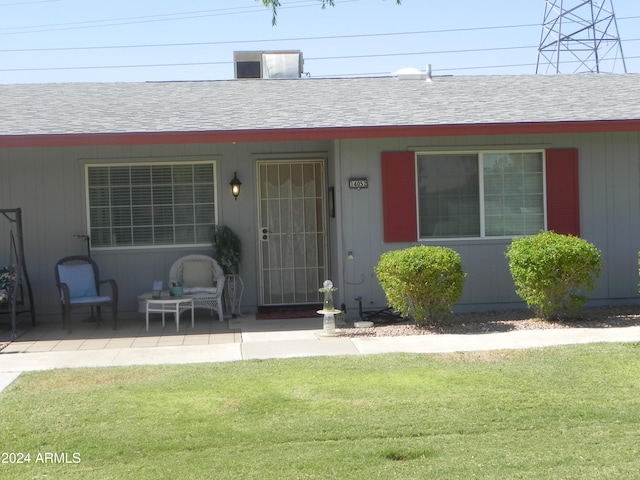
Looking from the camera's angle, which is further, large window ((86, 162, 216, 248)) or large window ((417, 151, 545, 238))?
large window ((86, 162, 216, 248))

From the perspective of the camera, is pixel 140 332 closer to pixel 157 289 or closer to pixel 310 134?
pixel 157 289

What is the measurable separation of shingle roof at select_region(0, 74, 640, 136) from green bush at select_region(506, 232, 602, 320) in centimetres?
176

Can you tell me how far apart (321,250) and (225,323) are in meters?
2.02

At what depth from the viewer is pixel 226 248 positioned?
11.7 m

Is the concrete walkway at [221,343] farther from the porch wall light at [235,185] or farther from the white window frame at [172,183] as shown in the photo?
the porch wall light at [235,185]

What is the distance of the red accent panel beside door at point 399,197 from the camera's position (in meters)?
11.1

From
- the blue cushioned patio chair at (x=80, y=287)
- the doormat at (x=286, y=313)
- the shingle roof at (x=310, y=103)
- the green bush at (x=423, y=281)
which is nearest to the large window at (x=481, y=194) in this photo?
the shingle roof at (x=310, y=103)

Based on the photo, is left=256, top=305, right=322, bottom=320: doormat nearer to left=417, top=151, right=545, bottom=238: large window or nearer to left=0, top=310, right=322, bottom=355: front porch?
left=0, top=310, right=322, bottom=355: front porch

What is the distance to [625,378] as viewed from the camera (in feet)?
23.2

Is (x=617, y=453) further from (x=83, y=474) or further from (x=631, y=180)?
(x=631, y=180)

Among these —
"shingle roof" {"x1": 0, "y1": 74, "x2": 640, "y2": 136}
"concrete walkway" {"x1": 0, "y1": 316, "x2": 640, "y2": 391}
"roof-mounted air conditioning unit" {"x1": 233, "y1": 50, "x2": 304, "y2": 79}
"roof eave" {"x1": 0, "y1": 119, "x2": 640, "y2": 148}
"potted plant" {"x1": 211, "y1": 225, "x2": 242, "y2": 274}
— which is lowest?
→ "concrete walkway" {"x1": 0, "y1": 316, "x2": 640, "y2": 391}

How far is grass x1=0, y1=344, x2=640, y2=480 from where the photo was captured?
201 inches

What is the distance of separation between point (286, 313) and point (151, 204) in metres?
2.41

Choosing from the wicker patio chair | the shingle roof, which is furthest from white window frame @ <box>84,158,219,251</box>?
the shingle roof
